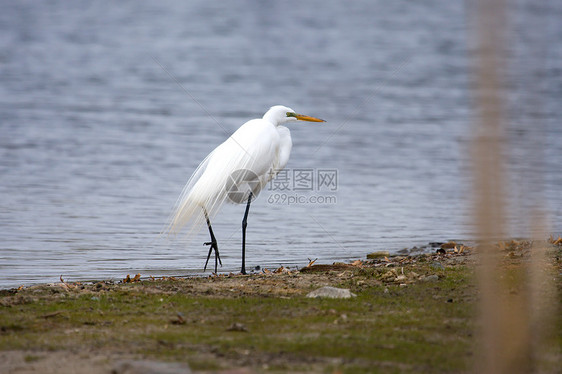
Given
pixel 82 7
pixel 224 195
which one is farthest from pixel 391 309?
pixel 82 7

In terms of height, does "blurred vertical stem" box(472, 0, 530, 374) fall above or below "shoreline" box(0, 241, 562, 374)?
above

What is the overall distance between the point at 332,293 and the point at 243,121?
13092 millimetres

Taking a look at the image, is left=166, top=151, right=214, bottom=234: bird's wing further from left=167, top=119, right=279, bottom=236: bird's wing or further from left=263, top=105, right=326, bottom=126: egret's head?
left=263, top=105, right=326, bottom=126: egret's head

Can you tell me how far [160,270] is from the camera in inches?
314

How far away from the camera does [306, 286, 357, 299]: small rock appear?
5.33 meters

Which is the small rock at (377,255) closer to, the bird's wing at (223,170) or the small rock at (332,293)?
the bird's wing at (223,170)

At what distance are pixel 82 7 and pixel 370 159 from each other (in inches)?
1508

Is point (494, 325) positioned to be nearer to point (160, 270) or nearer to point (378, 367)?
point (378, 367)

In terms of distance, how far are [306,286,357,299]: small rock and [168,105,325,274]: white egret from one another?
7.67ft

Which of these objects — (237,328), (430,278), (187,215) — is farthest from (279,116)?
(237,328)

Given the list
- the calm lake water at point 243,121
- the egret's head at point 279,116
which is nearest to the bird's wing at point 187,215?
the calm lake water at point 243,121

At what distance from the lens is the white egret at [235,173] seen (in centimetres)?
796

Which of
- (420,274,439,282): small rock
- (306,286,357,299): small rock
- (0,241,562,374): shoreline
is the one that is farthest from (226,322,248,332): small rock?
(420,274,439,282): small rock

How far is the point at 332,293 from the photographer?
5.37m
